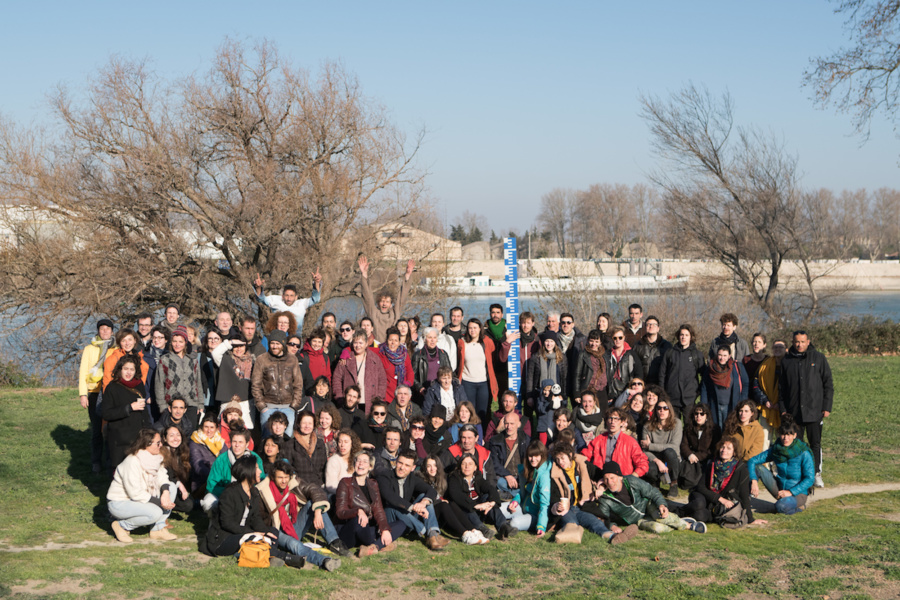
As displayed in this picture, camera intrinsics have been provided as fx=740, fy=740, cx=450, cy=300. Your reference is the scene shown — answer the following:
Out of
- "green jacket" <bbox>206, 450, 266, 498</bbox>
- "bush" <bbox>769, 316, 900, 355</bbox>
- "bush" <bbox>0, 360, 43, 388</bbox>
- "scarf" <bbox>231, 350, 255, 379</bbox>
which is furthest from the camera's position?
"bush" <bbox>769, 316, 900, 355</bbox>

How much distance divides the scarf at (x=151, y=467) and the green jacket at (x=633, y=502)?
448cm

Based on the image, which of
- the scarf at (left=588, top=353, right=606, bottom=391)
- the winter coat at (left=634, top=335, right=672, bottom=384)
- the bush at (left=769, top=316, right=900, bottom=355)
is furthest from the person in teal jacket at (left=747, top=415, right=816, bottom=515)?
the bush at (left=769, top=316, right=900, bottom=355)

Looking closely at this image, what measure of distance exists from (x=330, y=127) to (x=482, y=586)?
1720 cm

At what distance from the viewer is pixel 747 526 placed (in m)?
7.62

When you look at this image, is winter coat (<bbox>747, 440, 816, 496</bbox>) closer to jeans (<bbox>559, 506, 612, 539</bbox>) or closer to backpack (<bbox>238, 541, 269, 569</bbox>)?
jeans (<bbox>559, 506, 612, 539</bbox>)

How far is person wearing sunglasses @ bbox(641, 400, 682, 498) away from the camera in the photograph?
28.3 feet

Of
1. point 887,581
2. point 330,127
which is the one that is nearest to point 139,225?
point 330,127

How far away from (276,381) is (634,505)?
4.12 metres

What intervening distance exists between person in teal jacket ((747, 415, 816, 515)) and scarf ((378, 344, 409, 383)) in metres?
4.22

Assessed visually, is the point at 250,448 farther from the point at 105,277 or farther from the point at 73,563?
the point at 105,277

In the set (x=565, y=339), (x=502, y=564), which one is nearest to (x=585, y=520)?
(x=502, y=564)

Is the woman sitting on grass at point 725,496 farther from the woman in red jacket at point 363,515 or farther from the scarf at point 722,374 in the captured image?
the woman in red jacket at point 363,515

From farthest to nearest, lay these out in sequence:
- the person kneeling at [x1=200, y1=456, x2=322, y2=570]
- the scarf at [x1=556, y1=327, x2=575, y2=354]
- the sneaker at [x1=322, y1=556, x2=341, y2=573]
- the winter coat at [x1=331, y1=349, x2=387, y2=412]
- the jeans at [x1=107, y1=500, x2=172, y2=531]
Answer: the scarf at [x1=556, y1=327, x2=575, y2=354] < the winter coat at [x1=331, y1=349, x2=387, y2=412] < the jeans at [x1=107, y1=500, x2=172, y2=531] < the person kneeling at [x1=200, y1=456, x2=322, y2=570] < the sneaker at [x1=322, y1=556, x2=341, y2=573]

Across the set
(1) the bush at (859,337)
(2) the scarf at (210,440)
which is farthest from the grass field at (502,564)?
(1) the bush at (859,337)
